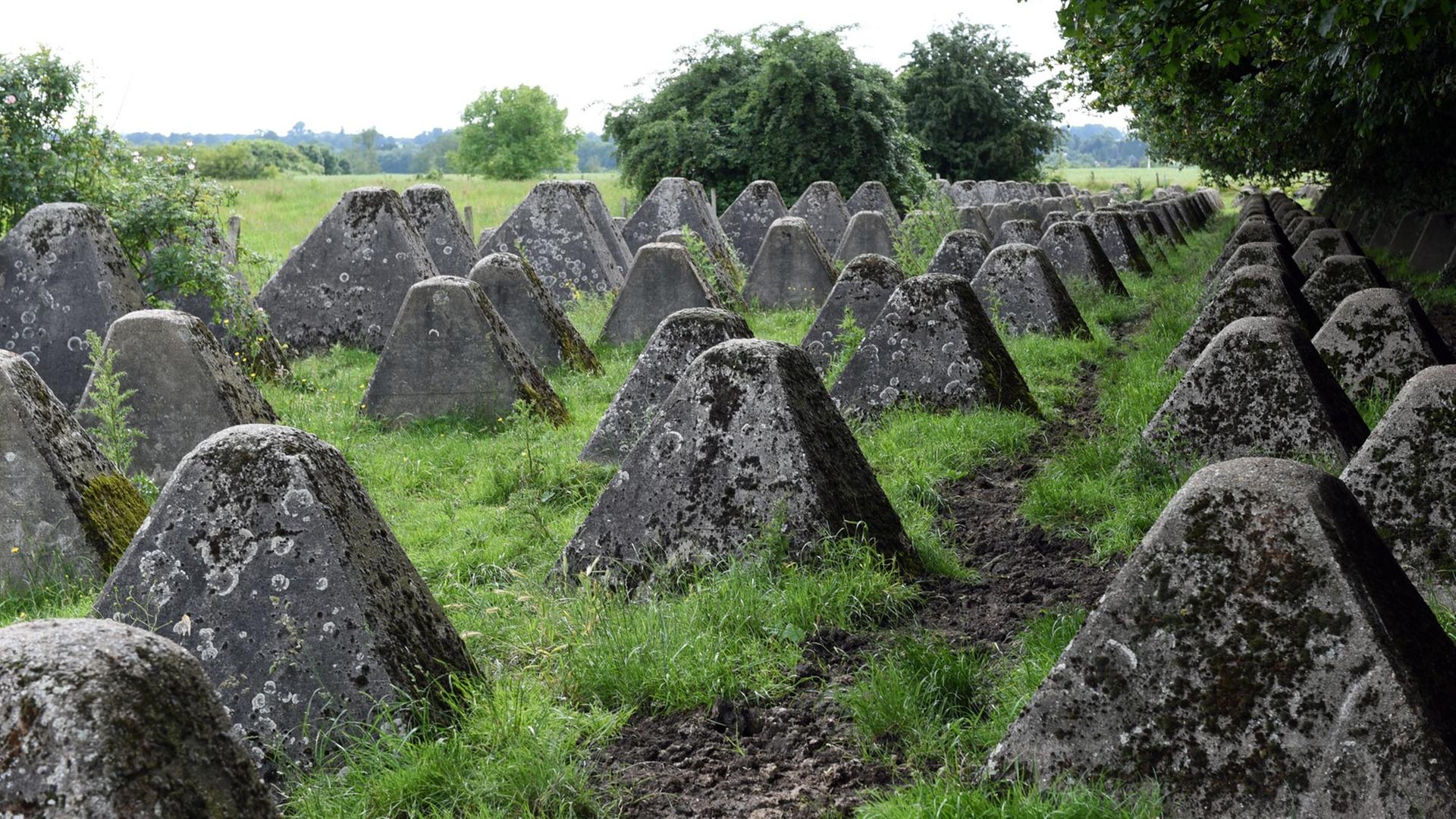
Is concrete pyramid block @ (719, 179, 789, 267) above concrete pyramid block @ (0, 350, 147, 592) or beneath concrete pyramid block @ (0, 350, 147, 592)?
beneath

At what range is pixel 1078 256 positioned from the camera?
54.1 ft

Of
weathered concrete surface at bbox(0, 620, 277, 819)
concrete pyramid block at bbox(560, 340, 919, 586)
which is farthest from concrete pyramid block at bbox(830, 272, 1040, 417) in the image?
A: weathered concrete surface at bbox(0, 620, 277, 819)

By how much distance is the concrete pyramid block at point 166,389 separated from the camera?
7.78m

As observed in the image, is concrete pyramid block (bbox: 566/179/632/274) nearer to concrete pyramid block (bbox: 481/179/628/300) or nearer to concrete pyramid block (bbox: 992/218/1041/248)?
concrete pyramid block (bbox: 481/179/628/300)

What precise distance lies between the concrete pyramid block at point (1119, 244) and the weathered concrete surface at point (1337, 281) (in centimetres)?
947

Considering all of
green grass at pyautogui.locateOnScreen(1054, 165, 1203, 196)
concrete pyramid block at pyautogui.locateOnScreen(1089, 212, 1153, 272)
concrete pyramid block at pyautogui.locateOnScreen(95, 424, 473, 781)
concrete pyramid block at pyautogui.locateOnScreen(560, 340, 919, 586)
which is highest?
concrete pyramid block at pyautogui.locateOnScreen(95, 424, 473, 781)

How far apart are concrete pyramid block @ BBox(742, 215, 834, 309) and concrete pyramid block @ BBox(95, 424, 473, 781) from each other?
13.3 metres

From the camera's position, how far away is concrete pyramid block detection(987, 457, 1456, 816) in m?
2.96

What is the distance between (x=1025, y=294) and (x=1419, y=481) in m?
7.58

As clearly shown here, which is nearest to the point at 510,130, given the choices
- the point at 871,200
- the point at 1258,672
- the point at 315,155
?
the point at 315,155

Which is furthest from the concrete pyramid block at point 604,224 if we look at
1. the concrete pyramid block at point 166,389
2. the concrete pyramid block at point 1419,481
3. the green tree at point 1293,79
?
the concrete pyramid block at point 1419,481

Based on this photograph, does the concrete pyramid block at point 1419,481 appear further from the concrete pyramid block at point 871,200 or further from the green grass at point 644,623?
the concrete pyramid block at point 871,200

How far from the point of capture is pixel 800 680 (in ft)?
14.5

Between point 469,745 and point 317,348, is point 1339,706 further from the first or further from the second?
point 317,348
